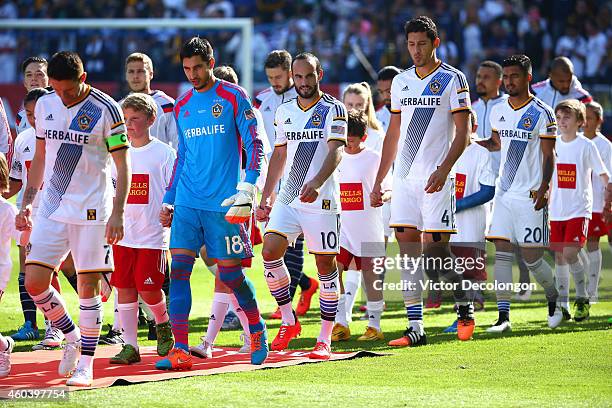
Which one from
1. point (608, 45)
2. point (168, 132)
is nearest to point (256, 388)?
point (168, 132)

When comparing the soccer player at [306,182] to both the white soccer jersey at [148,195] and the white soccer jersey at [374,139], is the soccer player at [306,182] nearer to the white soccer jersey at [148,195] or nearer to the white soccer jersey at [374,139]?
the white soccer jersey at [148,195]

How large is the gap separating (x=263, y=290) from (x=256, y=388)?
21.6 ft

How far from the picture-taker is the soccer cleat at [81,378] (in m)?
8.17

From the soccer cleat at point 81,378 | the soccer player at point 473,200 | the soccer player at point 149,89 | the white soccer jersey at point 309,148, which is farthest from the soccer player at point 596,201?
the soccer cleat at point 81,378

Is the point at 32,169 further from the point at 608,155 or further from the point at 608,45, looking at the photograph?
the point at 608,45

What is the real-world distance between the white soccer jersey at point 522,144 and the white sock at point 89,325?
14.8 feet

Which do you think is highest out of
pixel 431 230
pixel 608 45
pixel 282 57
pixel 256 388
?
pixel 608 45

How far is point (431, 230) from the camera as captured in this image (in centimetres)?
1032

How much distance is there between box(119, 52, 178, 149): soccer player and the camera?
1127 centimetres

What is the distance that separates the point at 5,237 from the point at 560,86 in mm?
7269

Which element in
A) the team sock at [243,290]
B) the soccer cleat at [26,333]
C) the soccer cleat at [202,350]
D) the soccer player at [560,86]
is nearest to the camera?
the team sock at [243,290]

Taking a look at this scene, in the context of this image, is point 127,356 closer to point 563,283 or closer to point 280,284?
point 280,284

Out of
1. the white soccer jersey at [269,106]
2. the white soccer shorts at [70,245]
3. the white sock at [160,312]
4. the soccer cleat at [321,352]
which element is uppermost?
the white soccer jersey at [269,106]

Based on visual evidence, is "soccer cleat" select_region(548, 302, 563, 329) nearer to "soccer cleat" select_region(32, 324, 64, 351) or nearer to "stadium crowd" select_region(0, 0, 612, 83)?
"soccer cleat" select_region(32, 324, 64, 351)
